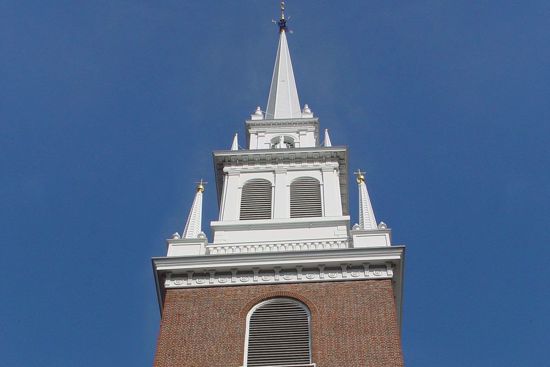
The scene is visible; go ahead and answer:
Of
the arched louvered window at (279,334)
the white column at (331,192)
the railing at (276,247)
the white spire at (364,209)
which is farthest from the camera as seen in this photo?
the white column at (331,192)

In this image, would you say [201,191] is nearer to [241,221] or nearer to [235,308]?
[241,221]

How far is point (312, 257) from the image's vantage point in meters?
34.1

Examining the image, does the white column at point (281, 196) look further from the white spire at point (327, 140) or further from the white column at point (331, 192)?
the white spire at point (327, 140)

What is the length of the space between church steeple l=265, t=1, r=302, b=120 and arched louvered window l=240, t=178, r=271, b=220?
670 centimetres

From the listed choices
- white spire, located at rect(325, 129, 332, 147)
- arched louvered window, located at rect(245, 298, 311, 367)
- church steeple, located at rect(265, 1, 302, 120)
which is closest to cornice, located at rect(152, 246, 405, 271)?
arched louvered window, located at rect(245, 298, 311, 367)

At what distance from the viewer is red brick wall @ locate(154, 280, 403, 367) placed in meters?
30.8

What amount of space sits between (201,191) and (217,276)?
596 cm

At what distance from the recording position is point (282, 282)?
3375cm

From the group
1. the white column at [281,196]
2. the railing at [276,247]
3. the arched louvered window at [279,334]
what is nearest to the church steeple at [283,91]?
the white column at [281,196]

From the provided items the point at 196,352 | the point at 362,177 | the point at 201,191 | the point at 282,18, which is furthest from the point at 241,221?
the point at 282,18

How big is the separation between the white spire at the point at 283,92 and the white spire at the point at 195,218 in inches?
360

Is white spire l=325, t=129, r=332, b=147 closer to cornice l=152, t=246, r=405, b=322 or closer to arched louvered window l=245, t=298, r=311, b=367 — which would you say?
cornice l=152, t=246, r=405, b=322

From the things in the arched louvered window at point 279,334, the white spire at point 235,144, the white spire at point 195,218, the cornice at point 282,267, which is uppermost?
the white spire at point 235,144

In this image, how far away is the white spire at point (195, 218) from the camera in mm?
36875
